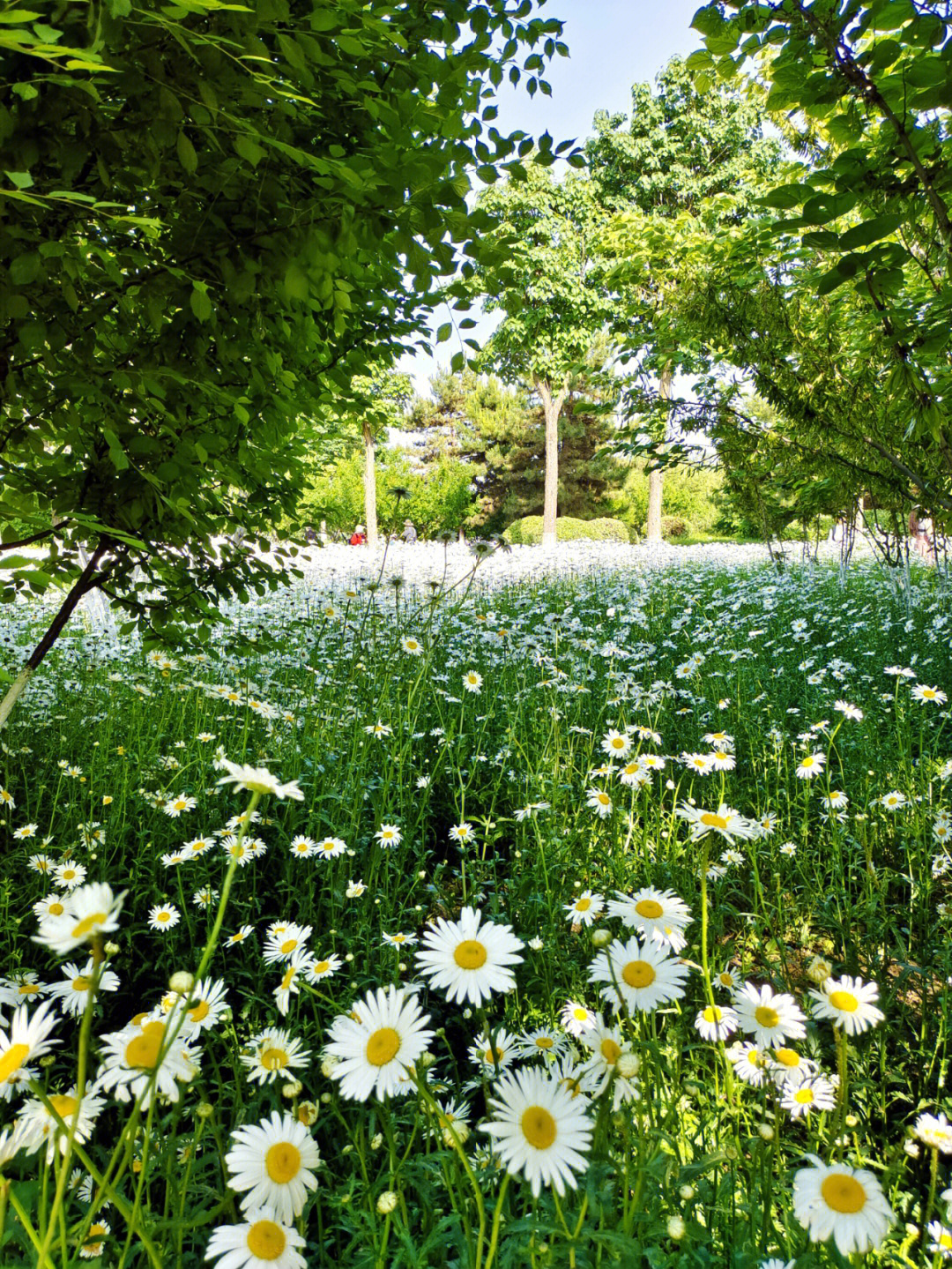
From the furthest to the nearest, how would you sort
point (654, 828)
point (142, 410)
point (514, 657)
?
point (514, 657) < point (654, 828) < point (142, 410)

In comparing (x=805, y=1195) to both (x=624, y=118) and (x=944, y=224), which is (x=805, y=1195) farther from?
(x=624, y=118)

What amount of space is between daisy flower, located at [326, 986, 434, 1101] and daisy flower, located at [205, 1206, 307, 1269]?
0.14m

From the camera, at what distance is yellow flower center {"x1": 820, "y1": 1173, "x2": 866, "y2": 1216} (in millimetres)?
744

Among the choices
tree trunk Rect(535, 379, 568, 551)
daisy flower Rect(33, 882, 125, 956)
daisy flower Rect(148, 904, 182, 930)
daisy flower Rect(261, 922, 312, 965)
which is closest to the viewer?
daisy flower Rect(33, 882, 125, 956)

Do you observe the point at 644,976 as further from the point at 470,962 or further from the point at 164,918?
the point at 164,918

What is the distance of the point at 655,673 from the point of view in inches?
176

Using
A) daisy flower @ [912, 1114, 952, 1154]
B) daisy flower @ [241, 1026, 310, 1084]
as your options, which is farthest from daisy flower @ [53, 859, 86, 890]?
daisy flower @ [912, 1114, 952, 1154]

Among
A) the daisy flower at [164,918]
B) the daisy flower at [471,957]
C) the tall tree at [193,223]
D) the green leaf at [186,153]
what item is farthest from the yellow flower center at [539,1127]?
the green leaf at [186,153]

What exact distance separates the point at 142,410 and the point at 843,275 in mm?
1551

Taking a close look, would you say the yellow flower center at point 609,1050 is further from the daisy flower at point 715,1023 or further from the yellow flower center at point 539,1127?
the daisy flower at point 715,1023

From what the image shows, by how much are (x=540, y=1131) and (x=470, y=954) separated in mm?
216

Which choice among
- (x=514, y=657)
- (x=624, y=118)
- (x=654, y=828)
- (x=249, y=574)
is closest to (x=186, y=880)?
(x=249, y=574)

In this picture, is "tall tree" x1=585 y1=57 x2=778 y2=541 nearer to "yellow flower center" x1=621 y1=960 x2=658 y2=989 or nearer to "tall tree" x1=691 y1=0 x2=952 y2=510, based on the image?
"tall tree" x1=691 y1=0 x2=952 y2=510

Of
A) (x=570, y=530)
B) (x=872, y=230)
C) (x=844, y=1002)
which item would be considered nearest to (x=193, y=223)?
(x=872, y=230)
